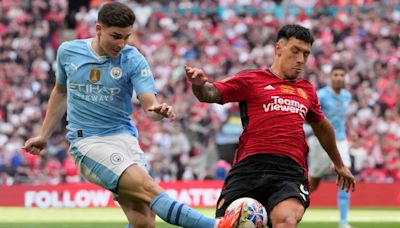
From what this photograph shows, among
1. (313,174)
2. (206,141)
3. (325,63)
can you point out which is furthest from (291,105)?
(325,63)

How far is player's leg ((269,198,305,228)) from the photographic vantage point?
8.49 metres

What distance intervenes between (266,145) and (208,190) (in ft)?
46.7

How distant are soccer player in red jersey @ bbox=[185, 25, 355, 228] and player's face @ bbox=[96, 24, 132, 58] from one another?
0.93 meters

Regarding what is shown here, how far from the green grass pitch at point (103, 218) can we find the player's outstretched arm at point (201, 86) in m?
7.51

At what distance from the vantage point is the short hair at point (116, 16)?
9.02 meters

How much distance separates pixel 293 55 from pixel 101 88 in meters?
1.72

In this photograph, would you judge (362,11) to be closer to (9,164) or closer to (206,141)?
(206,141)

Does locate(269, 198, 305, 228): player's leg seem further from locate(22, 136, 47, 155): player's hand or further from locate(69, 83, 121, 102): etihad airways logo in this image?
locate(22, 136, 47, 155): player's hand

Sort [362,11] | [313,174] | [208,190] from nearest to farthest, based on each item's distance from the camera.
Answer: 1. [313,174]
2. [208,190]
3. [362,11]

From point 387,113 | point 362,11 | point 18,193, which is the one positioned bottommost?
point 18,193

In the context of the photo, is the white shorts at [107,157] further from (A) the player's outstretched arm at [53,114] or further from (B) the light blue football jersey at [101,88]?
(A) the player's outstretched arm at [53,114]

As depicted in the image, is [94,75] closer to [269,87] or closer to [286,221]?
[269,87]

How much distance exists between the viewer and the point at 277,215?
28.1ft

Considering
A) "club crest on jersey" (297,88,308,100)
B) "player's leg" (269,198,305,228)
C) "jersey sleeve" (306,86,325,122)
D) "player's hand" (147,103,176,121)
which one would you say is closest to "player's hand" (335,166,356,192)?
"jersey sleeve" (306,86,325,122)
